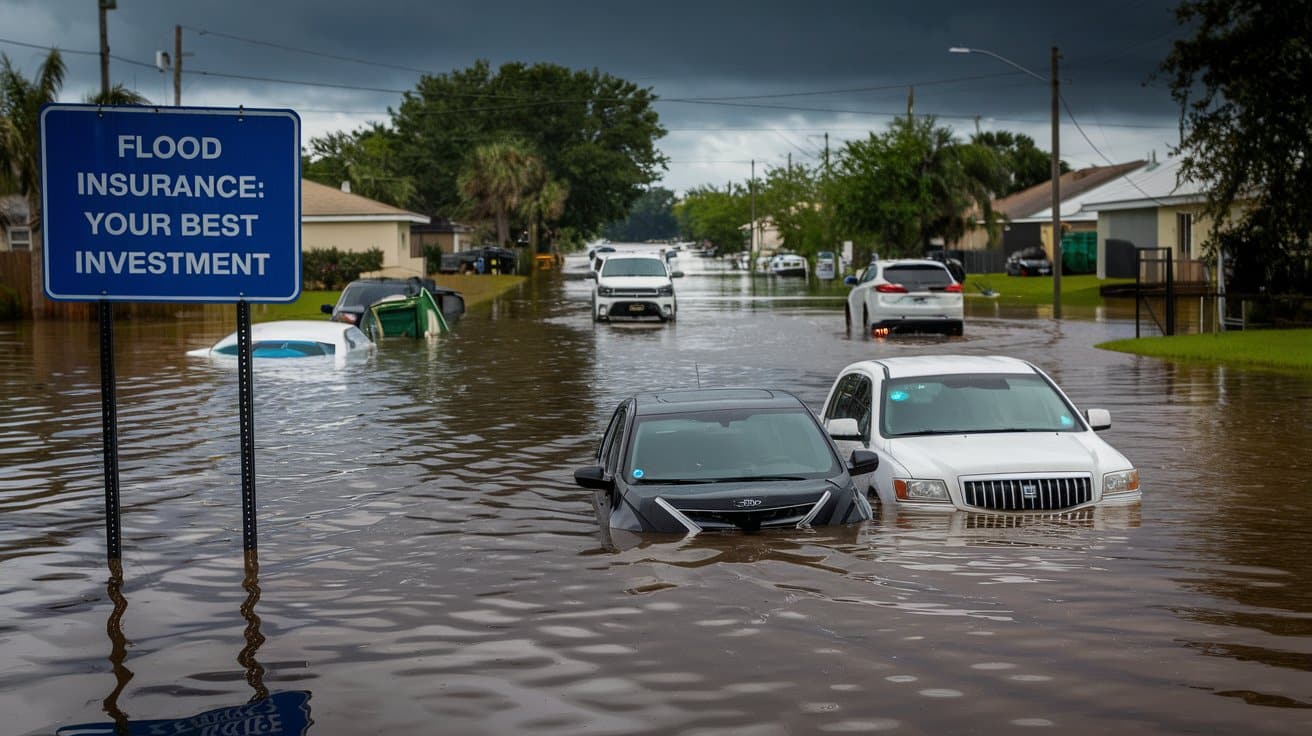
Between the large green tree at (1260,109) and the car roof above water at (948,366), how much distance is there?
66.4 ft

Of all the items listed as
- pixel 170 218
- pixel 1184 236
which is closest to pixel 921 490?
pixel 170 218

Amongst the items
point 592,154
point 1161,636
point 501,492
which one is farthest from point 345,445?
point 592,154

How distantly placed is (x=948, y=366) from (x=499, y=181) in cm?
10263

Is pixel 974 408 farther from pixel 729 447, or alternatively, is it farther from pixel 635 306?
pixel 635 306

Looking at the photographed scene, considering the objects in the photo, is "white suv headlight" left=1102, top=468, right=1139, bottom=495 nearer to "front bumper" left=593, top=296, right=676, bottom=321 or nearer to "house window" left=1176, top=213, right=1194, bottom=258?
"front bumper" left=593, top=296, right=676, bottom=321

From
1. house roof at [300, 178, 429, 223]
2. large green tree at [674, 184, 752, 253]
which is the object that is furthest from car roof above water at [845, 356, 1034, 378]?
large green tree at [674, 184, 752, 253]

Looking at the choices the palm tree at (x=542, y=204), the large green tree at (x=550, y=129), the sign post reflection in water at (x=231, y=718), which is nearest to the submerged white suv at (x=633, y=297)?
the sign post reflection in water at (x=231, y=718)

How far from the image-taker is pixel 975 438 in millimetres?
13031

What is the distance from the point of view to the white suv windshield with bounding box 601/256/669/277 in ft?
148

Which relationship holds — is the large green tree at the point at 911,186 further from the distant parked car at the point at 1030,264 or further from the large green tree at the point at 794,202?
the large green tree at the point at 794,202

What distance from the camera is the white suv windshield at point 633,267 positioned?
45.2 metres

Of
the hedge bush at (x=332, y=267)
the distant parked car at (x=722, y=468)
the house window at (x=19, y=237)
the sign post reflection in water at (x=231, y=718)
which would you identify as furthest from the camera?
the hedge bush at (x=332, y=267)

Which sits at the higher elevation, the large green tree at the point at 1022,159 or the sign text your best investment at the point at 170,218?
the large green tree at the point at 1022,159

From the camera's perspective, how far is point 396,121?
14575 centimetres
